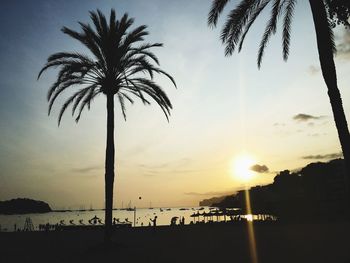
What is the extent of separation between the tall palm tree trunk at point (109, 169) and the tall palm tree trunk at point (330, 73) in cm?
Result: 1253

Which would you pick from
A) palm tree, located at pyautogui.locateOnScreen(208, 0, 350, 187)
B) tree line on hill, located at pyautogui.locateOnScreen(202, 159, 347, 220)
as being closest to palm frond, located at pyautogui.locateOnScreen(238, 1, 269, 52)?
palm tree, located at pyautogui.locateOnScreen(208, 0, 350, 187)

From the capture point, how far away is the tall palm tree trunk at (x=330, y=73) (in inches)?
464

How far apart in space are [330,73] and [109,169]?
13.0m

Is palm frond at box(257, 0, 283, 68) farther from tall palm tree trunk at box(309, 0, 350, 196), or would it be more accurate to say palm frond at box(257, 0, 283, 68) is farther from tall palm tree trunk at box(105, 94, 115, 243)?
tall palm tree trunk at box(105, 94, 115, 243)

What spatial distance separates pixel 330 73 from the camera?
12453mm

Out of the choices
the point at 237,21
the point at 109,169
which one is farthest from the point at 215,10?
the point at 109,169

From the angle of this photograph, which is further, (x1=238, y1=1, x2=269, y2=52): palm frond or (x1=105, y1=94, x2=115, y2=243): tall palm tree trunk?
(x1=105, y1=94, x2=115, y2=243): tall palm tree trunk

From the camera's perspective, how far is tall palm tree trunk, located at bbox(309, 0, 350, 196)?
11789 millimetres

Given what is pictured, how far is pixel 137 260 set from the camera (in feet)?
52.1

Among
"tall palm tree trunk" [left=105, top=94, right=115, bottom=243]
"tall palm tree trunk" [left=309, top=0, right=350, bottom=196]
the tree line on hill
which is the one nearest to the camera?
"tall palm tree trunk" [left=309, top=0, right=350, bottom=196]

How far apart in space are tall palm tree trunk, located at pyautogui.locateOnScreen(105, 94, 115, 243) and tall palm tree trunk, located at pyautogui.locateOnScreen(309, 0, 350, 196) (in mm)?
12534

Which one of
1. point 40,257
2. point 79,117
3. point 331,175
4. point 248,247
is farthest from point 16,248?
point 331,175

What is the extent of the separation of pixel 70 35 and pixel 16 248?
14316 millimetres

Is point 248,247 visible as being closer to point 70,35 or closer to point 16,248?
point 16,248
